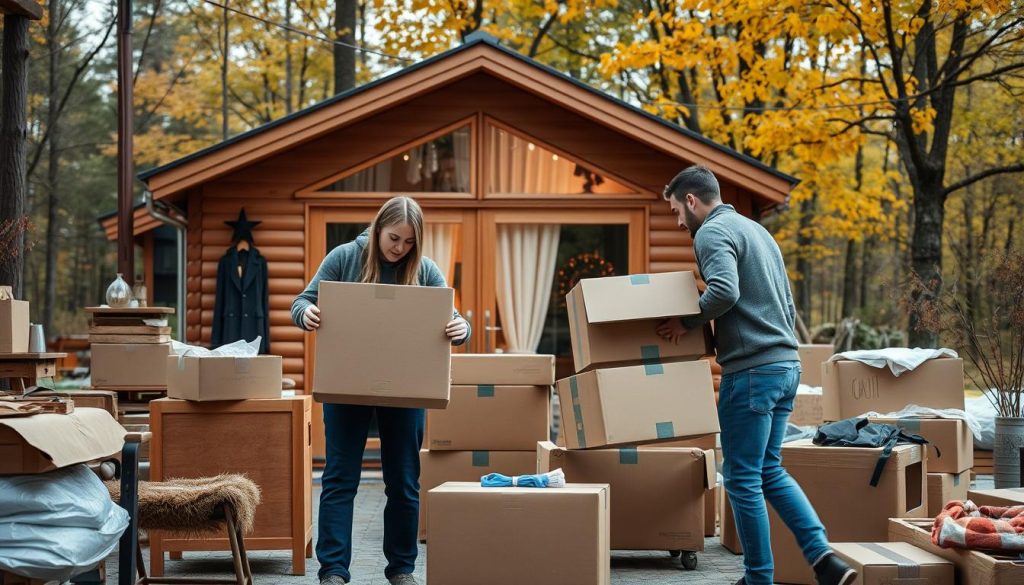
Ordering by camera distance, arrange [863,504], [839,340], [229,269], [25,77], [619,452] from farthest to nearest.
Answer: [839,340] → [229,269] → [25,77] → [619,452] → [863,504]

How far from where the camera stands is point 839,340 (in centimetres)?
1812

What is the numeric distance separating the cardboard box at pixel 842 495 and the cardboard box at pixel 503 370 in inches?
62.2

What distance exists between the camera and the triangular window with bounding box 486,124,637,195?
9.83 metres

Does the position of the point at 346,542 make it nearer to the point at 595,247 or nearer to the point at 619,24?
the point at 595,247

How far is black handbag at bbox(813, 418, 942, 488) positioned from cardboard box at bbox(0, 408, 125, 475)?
331 centimetres

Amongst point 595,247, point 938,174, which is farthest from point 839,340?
point 595,247

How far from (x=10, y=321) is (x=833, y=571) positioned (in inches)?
177

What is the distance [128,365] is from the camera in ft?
23.8

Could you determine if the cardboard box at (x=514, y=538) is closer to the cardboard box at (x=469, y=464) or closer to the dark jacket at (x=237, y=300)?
the cardboard box at (x=469, y=464)

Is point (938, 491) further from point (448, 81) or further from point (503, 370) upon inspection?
point (448, 81)

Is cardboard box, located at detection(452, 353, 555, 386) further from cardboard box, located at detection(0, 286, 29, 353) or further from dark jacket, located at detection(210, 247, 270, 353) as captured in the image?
dark jacket, located at detection(210, 247, 270, 353)

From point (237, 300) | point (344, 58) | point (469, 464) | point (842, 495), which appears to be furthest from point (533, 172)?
point (344, 58)

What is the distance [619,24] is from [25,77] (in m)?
11.8

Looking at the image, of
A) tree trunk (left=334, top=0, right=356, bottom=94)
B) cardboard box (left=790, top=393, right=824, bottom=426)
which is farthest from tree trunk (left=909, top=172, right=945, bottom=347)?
tree trunk (left=334, top=0, right=356, bottom=94)
